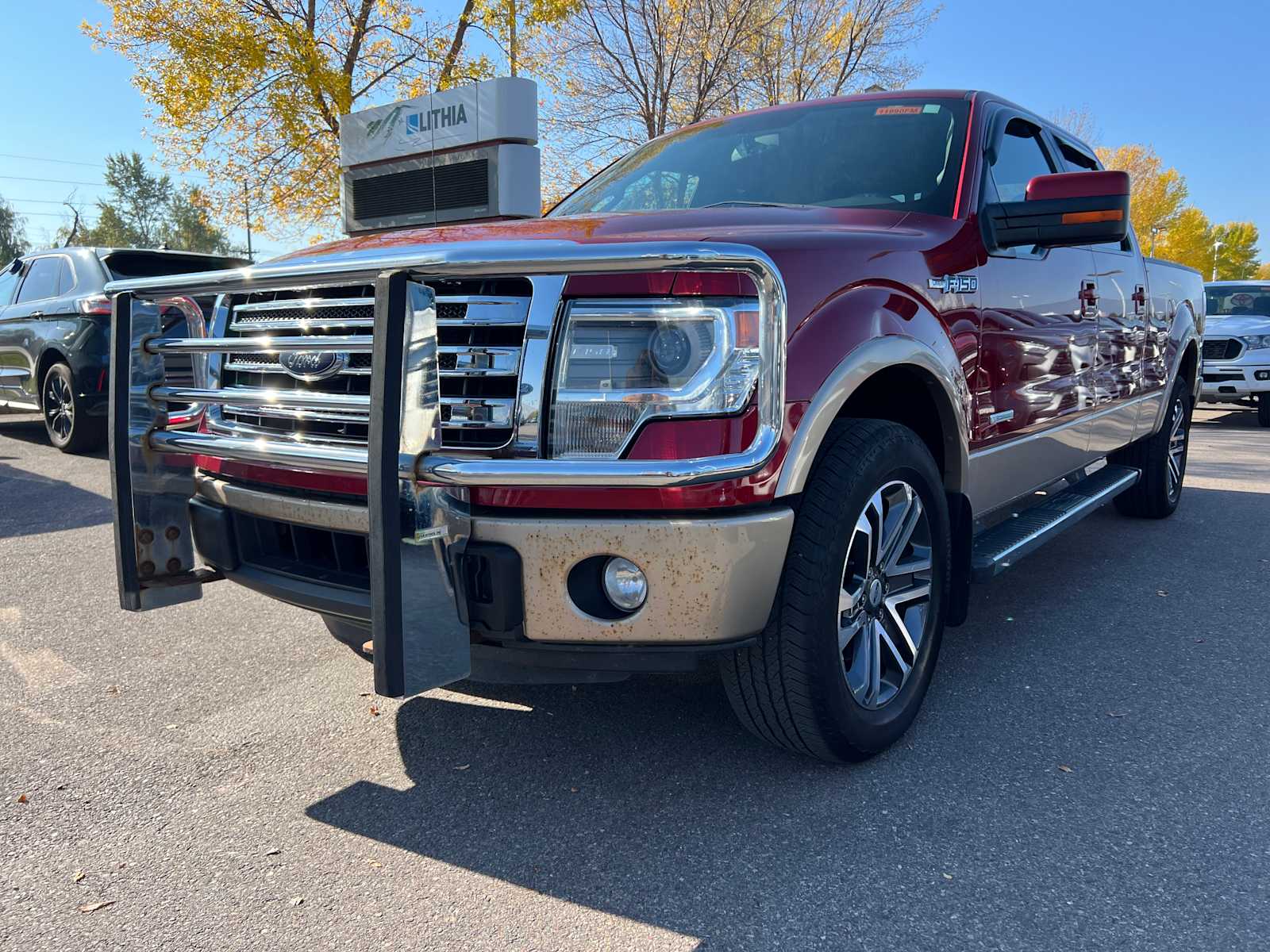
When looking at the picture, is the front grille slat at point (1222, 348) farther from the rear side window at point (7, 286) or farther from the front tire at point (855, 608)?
the rear side window at point (7, 286)

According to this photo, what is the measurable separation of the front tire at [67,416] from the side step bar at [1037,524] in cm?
711

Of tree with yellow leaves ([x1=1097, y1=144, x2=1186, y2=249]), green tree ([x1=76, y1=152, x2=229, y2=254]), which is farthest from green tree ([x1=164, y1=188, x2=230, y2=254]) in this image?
tree with yellow leaves ([x1=1097, y1=144, x2=1186, y2=249])

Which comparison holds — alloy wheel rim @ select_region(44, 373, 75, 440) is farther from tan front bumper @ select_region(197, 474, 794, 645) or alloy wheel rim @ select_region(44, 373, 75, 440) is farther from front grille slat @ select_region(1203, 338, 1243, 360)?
front grille slat @ select_region(1203, 338, 1243, 360)

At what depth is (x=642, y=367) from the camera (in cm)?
207

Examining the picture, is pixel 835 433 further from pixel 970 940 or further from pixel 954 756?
pixel 970 940

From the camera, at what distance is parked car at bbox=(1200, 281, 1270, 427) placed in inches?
478

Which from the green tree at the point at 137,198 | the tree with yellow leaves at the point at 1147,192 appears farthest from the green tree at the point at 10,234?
the tree with yellow leaves at the point at 1147,192

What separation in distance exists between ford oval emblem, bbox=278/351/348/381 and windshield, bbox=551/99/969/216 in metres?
1.35

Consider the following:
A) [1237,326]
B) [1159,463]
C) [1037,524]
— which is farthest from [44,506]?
[1237,326]

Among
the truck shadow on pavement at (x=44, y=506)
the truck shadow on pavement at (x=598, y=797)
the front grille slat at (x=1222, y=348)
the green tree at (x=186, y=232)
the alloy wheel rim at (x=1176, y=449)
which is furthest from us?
the green tree at (x=186, y=232)

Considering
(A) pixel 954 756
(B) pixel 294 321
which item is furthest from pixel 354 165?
(A) pixel 954 756

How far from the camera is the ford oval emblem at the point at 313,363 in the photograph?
7.67 feet

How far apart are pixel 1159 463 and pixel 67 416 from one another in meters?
8.09

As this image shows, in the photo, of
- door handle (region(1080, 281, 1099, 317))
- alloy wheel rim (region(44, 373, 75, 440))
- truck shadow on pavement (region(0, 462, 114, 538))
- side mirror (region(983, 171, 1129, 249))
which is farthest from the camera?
alloy wheel rim (region(44, 373, 75, 440))
